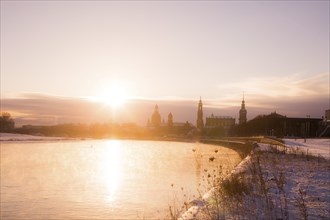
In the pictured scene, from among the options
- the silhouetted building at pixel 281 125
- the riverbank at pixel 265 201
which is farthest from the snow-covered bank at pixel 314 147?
the silhouetted building at pixel 281 125

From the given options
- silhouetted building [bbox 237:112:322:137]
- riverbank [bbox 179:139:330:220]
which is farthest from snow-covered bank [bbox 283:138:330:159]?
silhouetted building [bbox 237:112:322:137]

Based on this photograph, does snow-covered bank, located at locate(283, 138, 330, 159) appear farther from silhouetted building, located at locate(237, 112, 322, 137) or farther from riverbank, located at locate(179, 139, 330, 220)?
silhouetted building, located at locate(237, 112, 322, 137)

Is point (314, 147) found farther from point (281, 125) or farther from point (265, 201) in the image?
point (281, 125)

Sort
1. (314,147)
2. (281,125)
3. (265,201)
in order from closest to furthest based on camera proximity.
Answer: (265,201)
(314,147)
(281,125)

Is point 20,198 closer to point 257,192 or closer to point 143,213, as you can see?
point 143,213

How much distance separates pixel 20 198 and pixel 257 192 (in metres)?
12.9

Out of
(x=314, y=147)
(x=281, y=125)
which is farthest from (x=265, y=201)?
(x=281, y=125)

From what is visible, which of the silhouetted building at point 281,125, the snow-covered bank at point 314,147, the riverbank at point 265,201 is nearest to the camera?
the riverbank at point 265,201

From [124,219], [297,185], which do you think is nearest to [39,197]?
[124,219]

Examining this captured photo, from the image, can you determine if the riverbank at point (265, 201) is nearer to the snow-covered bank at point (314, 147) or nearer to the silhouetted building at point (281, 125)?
the snow-covered bank at point (314, 147)

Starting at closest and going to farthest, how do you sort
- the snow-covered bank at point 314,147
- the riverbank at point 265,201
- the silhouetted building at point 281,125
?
the riverbank at point 265,201 → the snow-covered bank at point 314,147 → the silhouetted building at point 281,125

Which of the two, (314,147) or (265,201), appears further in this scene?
(314,147)

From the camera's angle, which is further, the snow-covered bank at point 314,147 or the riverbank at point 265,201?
the snow-covered bank at point 314,147

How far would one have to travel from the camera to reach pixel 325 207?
9.76 meters
